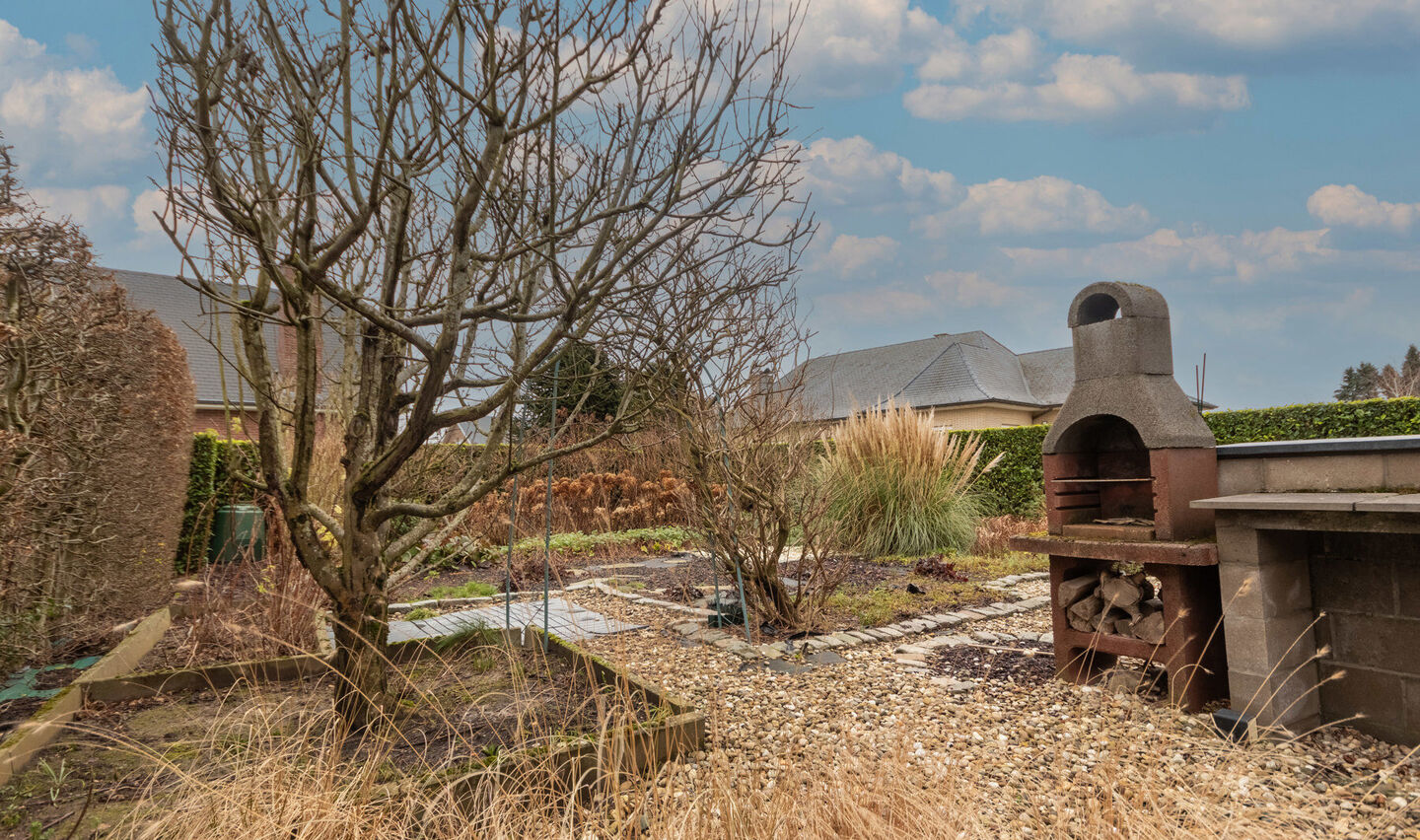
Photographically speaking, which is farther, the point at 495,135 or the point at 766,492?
the point at 766,492

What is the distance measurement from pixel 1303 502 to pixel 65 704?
4.64 meters

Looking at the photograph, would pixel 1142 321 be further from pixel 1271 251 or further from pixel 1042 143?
pixel 1271 251

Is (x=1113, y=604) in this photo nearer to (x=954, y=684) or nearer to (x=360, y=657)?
(x=954, y=684)

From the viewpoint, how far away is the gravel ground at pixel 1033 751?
6.05ft

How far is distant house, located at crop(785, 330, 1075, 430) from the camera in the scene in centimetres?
1758

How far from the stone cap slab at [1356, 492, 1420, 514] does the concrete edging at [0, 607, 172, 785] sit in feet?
12.1

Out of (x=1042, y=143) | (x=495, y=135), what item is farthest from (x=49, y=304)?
(x=1042, y=143)

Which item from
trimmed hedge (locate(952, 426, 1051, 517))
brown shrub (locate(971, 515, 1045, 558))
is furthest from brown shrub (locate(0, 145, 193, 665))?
trimmed hedge (locate(952, 426, 1051, 517))

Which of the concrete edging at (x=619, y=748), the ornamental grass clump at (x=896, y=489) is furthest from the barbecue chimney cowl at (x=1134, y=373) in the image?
the ornamental grass clump at (x=896, y=489)

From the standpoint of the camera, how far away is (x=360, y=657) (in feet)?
7.68

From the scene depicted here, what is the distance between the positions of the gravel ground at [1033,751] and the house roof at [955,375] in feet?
45.3

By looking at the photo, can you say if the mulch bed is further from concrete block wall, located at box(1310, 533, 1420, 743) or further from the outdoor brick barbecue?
concrete block wall, located at box(1310, 533, 1420, 743)

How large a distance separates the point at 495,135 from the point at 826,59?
1520 mm

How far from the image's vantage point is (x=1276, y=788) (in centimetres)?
222
